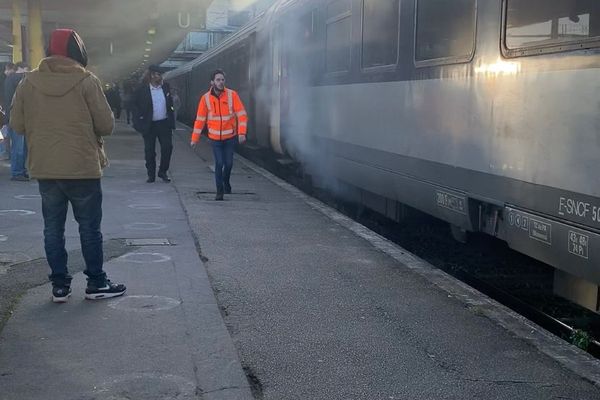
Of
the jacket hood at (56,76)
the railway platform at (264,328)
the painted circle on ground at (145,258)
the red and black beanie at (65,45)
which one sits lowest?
the railway platform at (264,328)

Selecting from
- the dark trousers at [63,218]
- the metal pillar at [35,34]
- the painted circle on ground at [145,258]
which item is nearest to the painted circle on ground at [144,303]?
the dark trousers at [63,218]

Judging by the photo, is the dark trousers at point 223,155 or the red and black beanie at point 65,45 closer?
the red and black beanie at point 65,45

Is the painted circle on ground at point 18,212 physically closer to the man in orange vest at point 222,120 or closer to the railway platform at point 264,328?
the railway platform at point 264,328

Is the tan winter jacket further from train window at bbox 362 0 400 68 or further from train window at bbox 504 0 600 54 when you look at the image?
train window at bbox 362 0 400 68

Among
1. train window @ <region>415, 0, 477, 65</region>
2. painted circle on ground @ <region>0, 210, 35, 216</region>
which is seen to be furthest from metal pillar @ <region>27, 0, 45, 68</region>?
train window @ <region>415, 0, 477, 65</region>

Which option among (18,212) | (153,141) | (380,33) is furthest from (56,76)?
(153,141)

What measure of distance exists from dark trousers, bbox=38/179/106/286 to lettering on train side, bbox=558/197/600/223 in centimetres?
301

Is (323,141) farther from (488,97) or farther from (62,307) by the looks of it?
(62,307)

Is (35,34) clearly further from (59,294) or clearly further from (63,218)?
(59,294)

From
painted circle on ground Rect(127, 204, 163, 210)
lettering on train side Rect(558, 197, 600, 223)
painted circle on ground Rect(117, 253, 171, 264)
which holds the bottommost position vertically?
painted circle on ground Rect(117, 253, 171, 264)

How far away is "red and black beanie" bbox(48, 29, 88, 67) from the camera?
16.3 ft

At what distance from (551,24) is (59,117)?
3.22 m

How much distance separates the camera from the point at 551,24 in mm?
4824

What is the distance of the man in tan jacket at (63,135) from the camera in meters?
4.94
